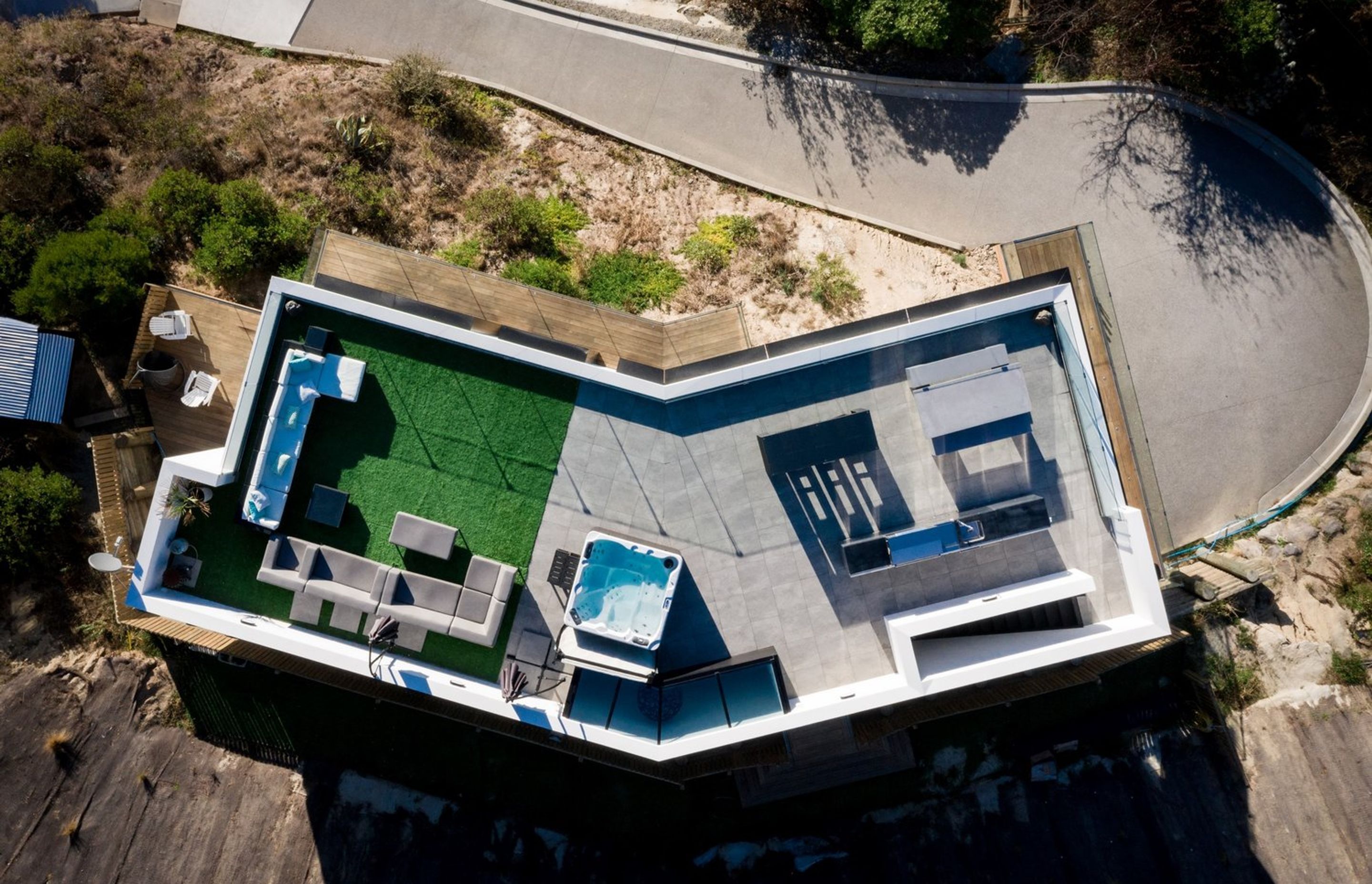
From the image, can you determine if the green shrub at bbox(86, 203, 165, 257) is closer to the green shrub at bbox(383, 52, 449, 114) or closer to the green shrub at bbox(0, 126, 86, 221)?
the green shrub at bbox(0, 126, 86, 221)

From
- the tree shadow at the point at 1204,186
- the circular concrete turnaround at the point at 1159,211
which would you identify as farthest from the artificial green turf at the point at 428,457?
the tree shadow at the point at 1204,186

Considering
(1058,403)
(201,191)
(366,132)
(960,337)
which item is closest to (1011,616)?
(1058,403)

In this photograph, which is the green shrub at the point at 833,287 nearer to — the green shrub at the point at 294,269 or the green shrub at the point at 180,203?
the green shrub at the point at 294,269

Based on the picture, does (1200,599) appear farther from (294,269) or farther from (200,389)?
(200,389)

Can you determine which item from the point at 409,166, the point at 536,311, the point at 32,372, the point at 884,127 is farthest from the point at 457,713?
the point at 884,127

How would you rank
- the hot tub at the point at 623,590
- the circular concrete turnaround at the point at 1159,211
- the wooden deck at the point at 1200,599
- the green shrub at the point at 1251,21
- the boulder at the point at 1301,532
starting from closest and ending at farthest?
the hot tub at the point at 623,590 < the green shrub at the point at 1251,21 < the wooden deck at the point at 1200,599 < the boulder at the point at 1301,532 < the circular concrete turnaround at the point at 1159,211
